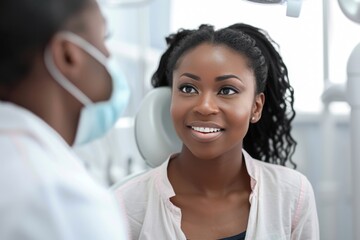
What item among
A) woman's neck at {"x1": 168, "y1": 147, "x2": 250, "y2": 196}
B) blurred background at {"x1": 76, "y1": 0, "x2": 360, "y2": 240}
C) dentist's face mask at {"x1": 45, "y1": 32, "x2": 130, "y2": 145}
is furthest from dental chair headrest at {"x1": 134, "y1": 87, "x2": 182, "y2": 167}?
dentist's face mask at {"x1": 45, "y1": 32, "x2": 130, "y2": 145}

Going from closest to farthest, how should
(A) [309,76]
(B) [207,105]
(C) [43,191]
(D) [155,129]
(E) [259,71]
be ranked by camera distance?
1. (C) [43,191]
2. (B) [207,105]
3. (E) [259,71]
4. (D) [155,129]
5. (A) [309,76]

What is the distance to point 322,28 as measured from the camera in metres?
1.97

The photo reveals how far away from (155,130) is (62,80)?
73 cm

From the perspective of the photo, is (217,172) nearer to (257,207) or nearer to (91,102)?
(257,207)

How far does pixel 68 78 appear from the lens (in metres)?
0.78

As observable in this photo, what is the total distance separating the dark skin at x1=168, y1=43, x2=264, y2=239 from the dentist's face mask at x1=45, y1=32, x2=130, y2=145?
391mm

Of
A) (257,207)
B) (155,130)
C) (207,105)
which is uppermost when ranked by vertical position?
(207,105)

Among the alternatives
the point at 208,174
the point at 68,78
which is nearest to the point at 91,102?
the point at 68,78

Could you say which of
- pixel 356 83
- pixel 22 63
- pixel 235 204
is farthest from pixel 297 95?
pixel 22 63

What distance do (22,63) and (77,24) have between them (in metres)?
0.10

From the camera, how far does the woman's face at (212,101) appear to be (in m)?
1.25

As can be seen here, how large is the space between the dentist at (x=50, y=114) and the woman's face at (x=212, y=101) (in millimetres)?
445

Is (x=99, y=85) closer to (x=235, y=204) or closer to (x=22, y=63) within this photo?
(x=22, y=63)

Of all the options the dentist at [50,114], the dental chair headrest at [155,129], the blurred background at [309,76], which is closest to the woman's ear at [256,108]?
the dental chair headrest at [155,129]
